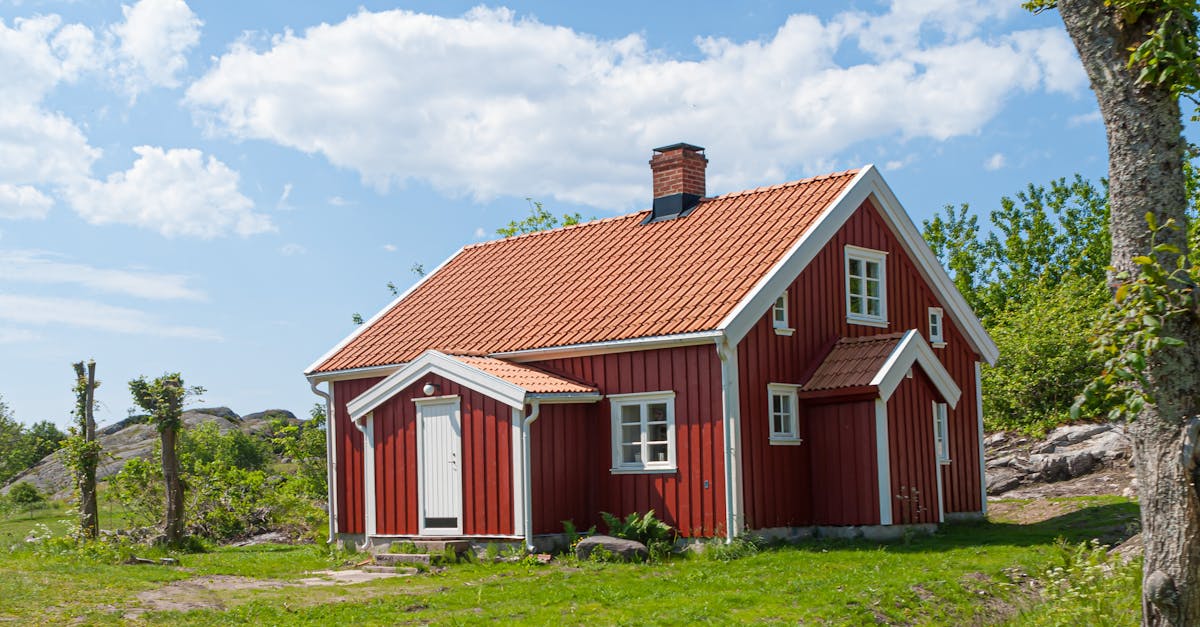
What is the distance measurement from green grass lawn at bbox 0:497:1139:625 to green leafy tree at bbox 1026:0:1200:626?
1.73 meters

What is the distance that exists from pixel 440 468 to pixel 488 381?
1983mm

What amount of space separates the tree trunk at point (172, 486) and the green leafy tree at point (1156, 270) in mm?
16826

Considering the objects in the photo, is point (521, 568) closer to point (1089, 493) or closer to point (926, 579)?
point (926, 579)

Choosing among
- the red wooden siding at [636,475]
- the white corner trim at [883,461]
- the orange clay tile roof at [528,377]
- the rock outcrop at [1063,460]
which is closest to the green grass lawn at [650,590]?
the white corner trim at [883,461]

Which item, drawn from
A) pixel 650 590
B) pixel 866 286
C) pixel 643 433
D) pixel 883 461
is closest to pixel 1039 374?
pixel 866 286

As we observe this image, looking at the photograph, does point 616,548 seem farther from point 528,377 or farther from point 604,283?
point 604,283

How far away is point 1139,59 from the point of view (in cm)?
928

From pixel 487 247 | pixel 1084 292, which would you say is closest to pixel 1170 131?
pixel 487 247

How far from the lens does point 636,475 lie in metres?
19.4

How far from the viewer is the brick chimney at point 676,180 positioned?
23.5 meters

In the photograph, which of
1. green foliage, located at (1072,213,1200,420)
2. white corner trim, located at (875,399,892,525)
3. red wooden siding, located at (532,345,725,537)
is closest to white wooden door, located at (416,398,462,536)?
red wooden siding, located at (532,345,725,537)

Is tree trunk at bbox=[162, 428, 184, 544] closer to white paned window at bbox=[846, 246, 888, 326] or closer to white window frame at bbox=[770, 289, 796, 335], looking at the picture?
white window frame at bbox=[770, 289, 796, 335]

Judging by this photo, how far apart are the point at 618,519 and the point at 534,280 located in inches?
244

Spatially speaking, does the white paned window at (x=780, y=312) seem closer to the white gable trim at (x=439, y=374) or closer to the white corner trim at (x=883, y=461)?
the white corner trim at (x=883, y=461)
